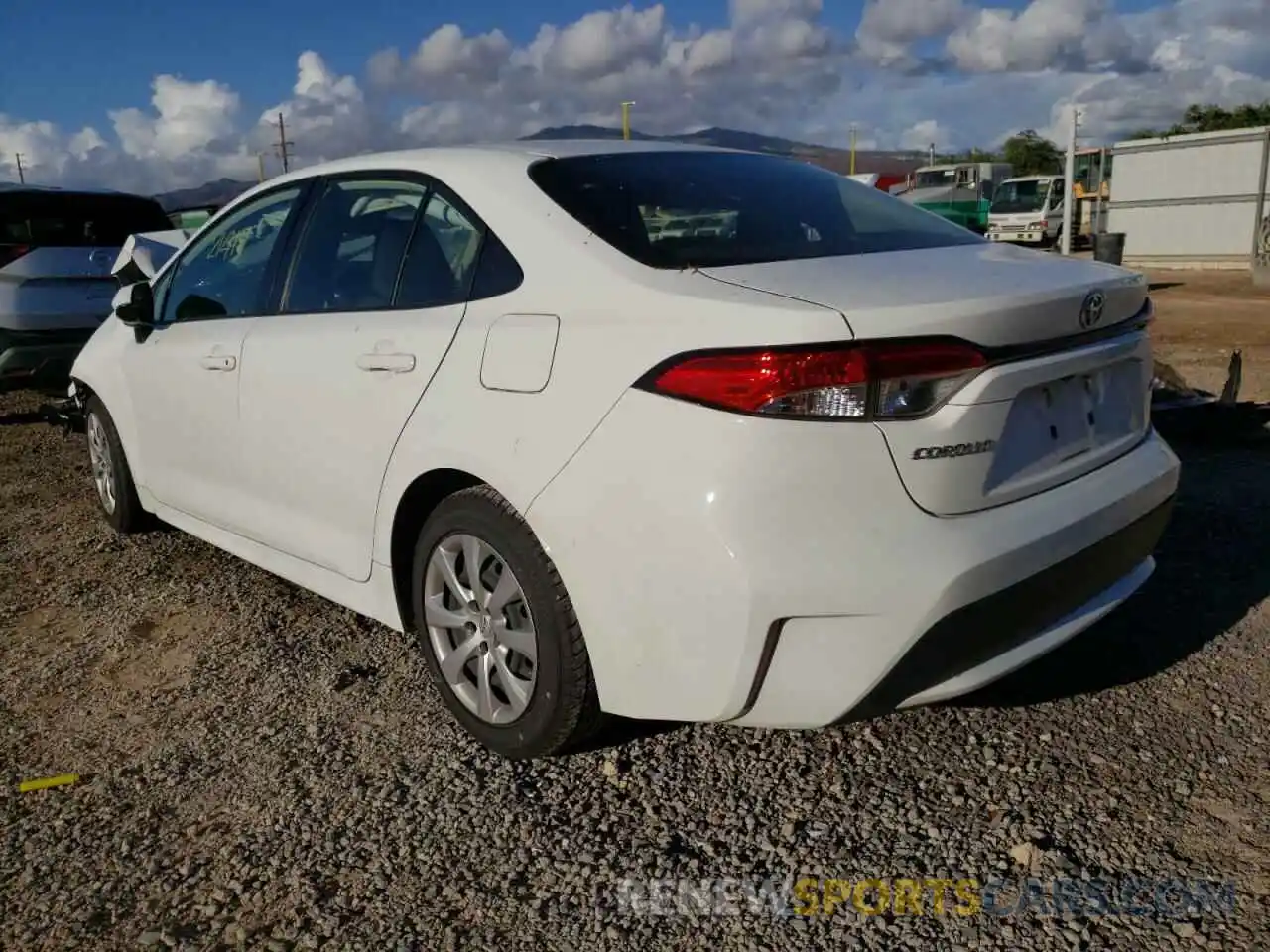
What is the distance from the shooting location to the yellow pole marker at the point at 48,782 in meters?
2.84

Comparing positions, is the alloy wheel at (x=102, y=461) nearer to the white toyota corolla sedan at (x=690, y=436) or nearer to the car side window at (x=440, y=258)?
the white toyota corolla sedan at (x=690, y=436)

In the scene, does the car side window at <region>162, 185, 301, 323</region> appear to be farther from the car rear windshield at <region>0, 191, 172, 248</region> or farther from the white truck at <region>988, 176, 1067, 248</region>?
the white truck at <region>988, 176, 1067, 248</region>

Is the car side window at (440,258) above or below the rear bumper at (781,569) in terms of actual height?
above

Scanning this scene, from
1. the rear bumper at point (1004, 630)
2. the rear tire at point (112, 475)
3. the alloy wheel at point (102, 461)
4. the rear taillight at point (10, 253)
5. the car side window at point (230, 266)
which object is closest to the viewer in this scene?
the rear bumper at point (1004, 630)

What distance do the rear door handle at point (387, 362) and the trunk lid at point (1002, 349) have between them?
3.04ft

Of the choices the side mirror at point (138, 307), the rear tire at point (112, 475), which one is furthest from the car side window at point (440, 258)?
the rear tire at point (112, 475)

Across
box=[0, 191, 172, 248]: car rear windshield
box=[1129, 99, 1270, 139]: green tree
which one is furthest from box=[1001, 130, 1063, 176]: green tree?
box=[0, 191, 172, 248]: car rear windshield

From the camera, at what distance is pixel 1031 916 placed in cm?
218

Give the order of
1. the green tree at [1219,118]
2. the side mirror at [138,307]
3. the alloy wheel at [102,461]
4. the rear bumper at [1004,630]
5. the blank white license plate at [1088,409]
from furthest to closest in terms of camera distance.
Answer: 1. the green tree at [1219,118]
2. the alloy wheel at [102,461]
3. the side mirror at [138,307]
4. the blank white license plate at [1088,409]
5. the rear bumper at [1004,630]

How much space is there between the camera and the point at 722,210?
2.89m

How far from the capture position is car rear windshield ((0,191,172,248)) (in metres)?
7.32

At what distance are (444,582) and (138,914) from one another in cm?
104

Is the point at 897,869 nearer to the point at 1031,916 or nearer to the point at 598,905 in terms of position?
the point at 1031,916

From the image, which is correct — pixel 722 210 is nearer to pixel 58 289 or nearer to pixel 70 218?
pixel 58 289
